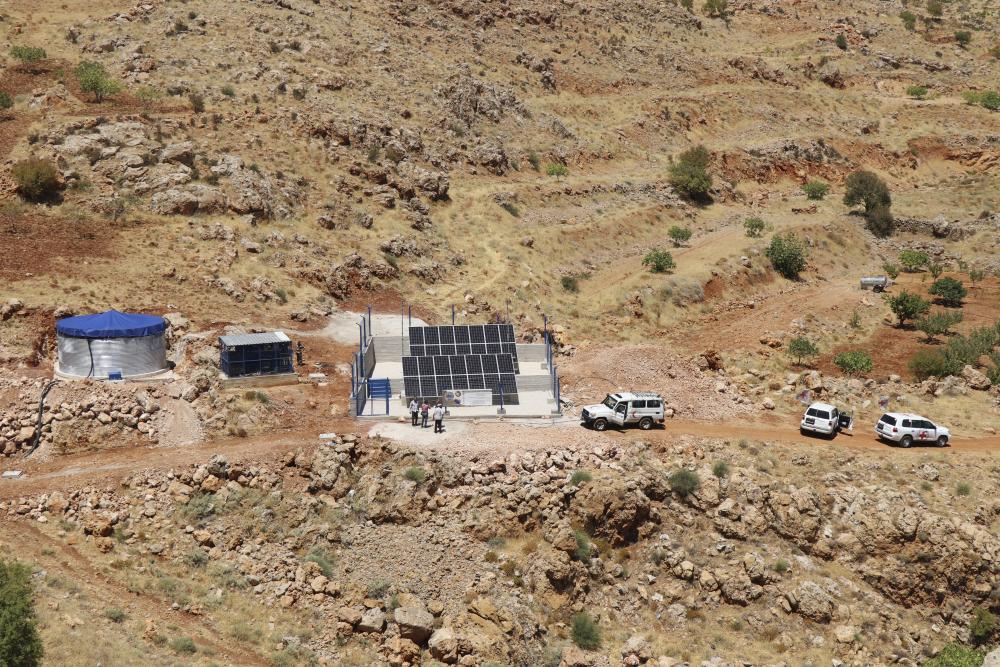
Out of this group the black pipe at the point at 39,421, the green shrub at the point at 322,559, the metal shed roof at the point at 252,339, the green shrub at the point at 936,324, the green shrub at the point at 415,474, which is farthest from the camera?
the green shrub at the point at 936,324

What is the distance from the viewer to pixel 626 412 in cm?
3006

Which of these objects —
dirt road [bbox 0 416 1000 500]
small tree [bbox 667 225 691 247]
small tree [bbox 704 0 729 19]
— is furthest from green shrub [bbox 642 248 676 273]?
small tree [bbox 704 0 729 19]

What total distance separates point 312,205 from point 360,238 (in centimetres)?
369

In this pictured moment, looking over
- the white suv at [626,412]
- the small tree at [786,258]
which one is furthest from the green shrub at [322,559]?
the small tree at [786,258]

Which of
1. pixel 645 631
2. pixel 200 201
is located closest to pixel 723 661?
pixel 645 631

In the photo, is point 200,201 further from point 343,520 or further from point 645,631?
point 645,631

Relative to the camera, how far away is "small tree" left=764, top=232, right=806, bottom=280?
52281mm

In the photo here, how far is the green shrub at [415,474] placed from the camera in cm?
2595

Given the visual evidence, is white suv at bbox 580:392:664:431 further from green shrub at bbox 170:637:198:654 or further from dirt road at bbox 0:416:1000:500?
green shrub at bbox 170:637:198:654

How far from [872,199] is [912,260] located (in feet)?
32.5

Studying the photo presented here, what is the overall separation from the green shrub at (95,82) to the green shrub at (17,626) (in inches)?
1647

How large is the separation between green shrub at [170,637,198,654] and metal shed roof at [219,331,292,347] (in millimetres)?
13385

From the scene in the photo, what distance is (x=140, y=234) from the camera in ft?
133

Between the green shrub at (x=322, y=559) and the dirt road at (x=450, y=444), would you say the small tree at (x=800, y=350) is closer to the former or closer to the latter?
the dirt road at (x=450, y=444)
